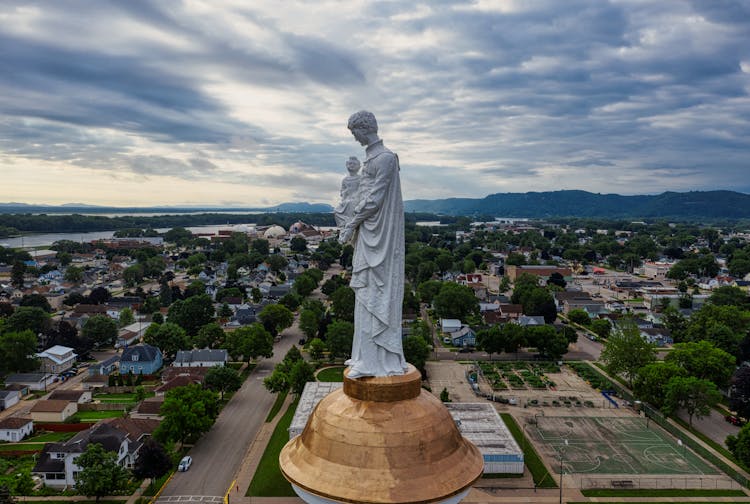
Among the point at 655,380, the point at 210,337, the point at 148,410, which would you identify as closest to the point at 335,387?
the point at 148,410

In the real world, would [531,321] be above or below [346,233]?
below

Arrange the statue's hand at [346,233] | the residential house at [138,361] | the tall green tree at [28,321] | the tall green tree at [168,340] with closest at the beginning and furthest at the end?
the statue's hand at [346,233], the residential house at [138,361], the tall green tree at [168,340], the tall green tree at [28,321]

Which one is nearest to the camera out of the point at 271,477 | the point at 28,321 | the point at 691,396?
the point at 271,477

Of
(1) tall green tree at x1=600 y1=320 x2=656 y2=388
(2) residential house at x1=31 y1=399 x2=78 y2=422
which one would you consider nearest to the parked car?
(1) tall green tree at x1=600 y1=320 x2=656 y2=388

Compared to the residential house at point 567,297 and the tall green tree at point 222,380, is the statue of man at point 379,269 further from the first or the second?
the residential house at point 567,297

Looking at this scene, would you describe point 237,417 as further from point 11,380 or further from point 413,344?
point 11,380

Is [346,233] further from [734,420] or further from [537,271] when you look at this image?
[537,271]

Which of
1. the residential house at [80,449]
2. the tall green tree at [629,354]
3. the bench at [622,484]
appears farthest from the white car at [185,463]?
the tall green tree at [629,354]

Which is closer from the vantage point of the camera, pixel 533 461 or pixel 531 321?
pixel 533 461
